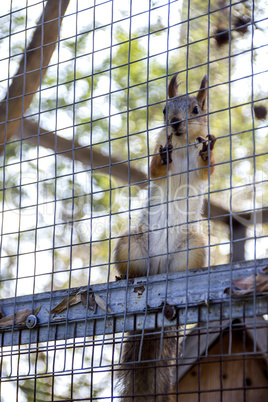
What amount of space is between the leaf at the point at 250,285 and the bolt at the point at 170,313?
0.96 ft

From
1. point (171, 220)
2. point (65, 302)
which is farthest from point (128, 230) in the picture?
point (65, 302)

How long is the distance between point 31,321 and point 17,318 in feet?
0.46

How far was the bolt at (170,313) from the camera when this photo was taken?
2.56 m

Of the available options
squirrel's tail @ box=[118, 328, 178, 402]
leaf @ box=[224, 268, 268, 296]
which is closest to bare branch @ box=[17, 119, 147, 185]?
squirrel's tail @ box=[118, 328, 178, 402]

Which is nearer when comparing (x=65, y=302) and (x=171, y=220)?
(x=65, y=302)

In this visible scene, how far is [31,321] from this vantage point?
302 cm

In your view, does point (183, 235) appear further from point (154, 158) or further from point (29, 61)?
point (29, 61)

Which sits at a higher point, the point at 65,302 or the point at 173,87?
the point at 173,87

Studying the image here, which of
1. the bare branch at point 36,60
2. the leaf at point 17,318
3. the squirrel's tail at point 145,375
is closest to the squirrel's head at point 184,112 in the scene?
the bare branch at point 36,60

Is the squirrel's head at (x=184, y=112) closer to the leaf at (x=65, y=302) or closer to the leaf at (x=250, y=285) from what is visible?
the leaf at (x=65, y=302)

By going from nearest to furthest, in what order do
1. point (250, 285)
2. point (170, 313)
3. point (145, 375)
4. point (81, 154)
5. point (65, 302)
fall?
point (250, 285) < point (170, 313) < point (65, 302) < point (145, 375) < point (81, 154)

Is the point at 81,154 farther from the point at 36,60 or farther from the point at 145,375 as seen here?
the point at 145,375

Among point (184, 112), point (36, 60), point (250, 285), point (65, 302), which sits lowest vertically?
point (65, 302)

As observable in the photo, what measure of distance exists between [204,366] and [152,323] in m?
1.65
